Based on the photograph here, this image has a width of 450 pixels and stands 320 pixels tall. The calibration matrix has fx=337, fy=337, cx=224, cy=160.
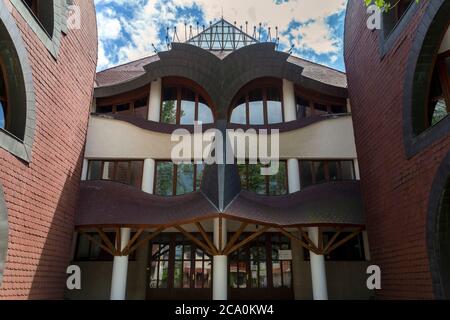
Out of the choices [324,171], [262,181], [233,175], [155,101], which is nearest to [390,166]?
[324,171]

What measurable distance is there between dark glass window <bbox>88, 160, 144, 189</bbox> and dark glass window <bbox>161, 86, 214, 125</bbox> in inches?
87.1

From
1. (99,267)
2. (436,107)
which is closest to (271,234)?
(99,267)

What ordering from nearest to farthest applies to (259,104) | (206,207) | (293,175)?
(206,207), (293,175), (259,104)

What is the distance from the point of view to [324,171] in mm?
12023

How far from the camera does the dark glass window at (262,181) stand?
1201cm

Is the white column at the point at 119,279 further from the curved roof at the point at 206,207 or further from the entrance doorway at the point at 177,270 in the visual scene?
the entrance doorway at the point at 177,270

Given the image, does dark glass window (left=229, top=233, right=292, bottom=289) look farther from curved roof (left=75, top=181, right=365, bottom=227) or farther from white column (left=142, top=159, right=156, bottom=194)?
white column (left=142, top=159, right=156, bottom=194)

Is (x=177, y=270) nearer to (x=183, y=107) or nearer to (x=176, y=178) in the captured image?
(x=176, y=178)

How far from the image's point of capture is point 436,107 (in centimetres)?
768

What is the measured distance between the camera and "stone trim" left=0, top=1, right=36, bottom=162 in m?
6.71

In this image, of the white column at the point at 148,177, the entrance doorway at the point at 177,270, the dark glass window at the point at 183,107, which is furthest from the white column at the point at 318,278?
the dark glass window at the point at 183,107

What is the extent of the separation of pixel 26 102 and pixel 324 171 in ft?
30.6

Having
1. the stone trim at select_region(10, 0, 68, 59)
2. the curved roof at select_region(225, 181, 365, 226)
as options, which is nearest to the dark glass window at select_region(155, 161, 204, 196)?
the curved roof at select_region(225, 181, 365, 226)
